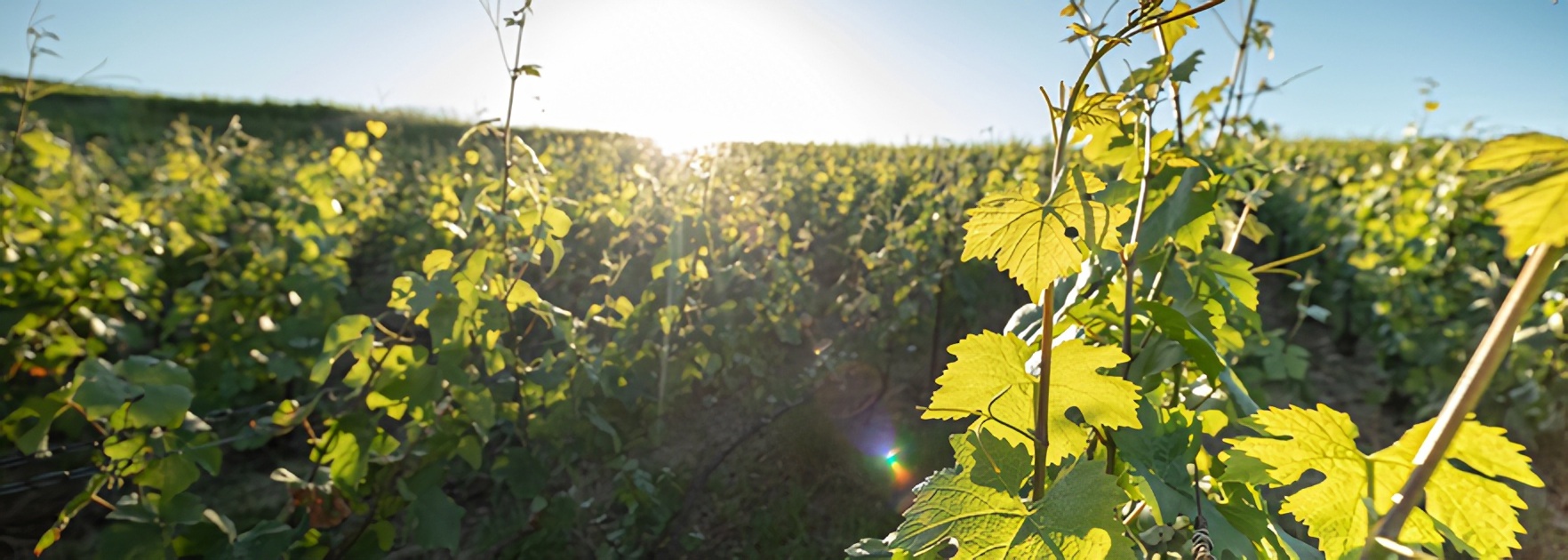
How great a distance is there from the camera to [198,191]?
4684mm

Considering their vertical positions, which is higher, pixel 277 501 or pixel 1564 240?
pixel 1564 240

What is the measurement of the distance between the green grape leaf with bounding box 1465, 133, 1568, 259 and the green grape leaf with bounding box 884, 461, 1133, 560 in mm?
331

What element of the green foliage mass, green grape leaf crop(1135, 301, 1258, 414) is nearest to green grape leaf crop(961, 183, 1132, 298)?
the green foliage mass

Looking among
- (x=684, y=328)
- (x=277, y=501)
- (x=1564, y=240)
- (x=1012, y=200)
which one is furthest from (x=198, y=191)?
(x=1564, y=240)

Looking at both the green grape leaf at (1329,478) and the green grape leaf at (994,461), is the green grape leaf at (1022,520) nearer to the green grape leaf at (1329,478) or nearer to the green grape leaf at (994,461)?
the green grape leaf at (994,461)

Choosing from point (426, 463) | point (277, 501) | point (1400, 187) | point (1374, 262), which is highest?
point (1400, 187)

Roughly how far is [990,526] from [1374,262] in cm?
547

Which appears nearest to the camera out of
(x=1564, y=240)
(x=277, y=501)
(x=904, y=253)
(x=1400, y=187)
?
(x=1564, y=240)

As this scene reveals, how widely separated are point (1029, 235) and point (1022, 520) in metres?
0.24

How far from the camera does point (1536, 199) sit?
1.07 ft

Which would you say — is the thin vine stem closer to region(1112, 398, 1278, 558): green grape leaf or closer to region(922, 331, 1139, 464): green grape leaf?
region(922, 331, 1139, 464): green grape leaf

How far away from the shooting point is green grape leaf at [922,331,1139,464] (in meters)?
0.67

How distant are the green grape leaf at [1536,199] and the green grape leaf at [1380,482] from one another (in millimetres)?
244

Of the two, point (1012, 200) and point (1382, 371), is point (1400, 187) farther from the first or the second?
point (1012, 200)
